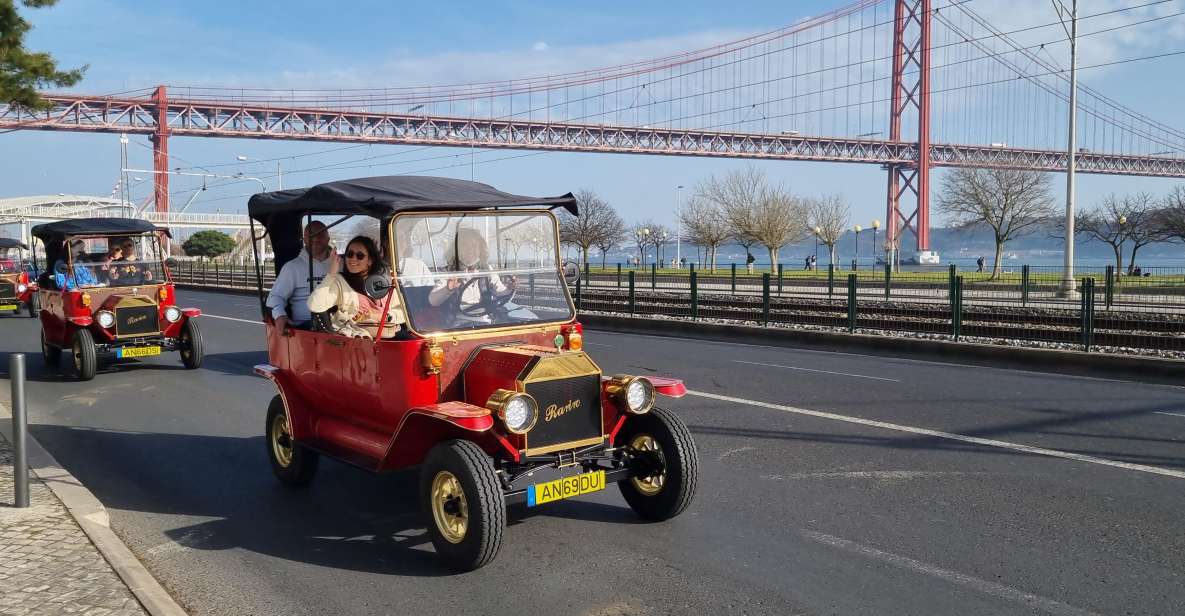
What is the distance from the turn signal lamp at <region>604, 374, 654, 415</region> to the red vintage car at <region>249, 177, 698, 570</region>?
12 mm

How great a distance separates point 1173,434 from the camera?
355 inches

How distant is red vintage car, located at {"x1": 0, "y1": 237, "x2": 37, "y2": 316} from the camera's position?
82.6ft

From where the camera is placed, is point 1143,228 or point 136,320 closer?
point 136,320

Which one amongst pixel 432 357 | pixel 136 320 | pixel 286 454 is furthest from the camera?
pixel 136 320

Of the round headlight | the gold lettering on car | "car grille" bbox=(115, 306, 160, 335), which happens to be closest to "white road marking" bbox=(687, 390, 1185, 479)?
the gold lettering on car

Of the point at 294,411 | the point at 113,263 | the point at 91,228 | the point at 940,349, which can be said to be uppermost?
the point at 91,228

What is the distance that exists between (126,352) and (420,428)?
9.58 meters

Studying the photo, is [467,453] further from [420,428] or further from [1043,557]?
[1043,557]

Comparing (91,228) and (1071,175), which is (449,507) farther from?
(1071,175)

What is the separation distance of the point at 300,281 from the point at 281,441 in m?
1.23

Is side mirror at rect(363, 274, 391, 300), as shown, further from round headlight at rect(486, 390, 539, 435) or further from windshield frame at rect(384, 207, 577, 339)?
round headlight at rect(486, 390, 539, 435)

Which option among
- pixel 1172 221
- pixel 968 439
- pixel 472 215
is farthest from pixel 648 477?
pixel 1172 221

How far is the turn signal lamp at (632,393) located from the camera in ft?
18.6

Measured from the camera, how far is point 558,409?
217 inches
